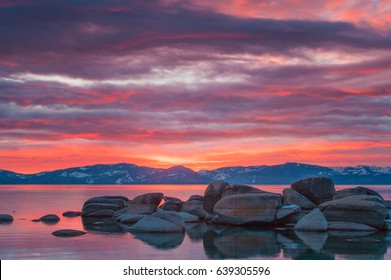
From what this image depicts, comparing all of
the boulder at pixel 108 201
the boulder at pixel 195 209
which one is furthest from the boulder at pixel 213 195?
the boulder at pixel 108 201

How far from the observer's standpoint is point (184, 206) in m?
44.0

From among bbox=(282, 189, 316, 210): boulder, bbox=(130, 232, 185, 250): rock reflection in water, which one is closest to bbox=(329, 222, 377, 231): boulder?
bbox=(282, 189, 316, 210): boulder

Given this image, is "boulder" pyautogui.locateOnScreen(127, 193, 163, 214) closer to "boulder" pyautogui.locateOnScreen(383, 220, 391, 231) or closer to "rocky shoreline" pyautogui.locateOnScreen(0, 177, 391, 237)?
"rocky shoreline" pyautogui.locateOnScreen(0, 177, 391, 237)

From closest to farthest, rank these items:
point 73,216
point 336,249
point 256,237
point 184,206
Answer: point 336,249 → point 256,237 → point 184,206 → point 73,216

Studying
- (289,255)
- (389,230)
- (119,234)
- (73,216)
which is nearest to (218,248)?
(289,255)

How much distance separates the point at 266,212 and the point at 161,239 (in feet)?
30.2

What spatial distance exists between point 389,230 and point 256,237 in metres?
8.63

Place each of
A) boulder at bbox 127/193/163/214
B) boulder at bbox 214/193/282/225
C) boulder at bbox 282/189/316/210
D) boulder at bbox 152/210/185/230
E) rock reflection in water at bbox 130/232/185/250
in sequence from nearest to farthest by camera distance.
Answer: rock reflection in water at bbox 130/232/185/250, boulder at bbox 152/210/185/230, boulder at bbox 214/193/282/225, boulder at bbox 282/189/316/210, boulder at bbox 127/193/163/214

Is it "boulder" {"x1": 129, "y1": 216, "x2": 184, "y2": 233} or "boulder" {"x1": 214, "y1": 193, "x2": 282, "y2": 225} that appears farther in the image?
"boulder" {"x1": 214, "y1": 193, "x2": 282, "y2": 225}

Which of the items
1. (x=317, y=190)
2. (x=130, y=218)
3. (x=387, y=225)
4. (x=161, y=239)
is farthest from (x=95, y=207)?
(x=387, y=225)

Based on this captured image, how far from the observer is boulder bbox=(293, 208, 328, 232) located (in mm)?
31828

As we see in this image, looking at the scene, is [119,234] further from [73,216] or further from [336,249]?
A: [73,216]

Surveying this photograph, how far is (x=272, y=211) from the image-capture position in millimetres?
35406
